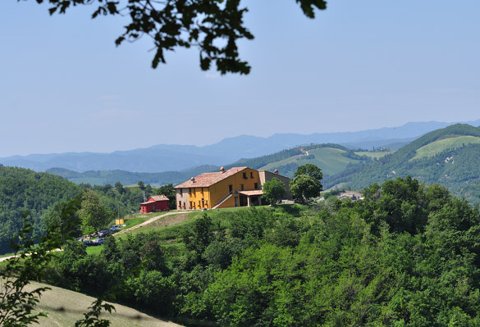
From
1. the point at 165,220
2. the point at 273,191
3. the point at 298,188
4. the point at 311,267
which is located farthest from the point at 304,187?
the point at 311,267

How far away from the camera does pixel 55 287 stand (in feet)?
157

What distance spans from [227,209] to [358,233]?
16.3 m

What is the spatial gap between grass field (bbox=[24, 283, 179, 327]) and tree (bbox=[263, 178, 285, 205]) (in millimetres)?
23738

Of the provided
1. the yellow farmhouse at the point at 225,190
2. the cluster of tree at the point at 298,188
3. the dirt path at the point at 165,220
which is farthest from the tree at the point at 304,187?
the dirt path at the point at 165,220

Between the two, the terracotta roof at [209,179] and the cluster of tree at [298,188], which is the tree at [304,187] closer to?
the cluster of tree at [298,188]

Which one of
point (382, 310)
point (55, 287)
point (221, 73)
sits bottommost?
point (382, 310)

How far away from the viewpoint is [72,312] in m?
42.5

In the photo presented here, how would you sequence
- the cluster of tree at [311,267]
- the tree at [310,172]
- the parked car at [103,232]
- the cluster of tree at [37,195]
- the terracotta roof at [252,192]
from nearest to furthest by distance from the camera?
the cluster of tree at [311,267], the parked car at [103,232], the terracotta roof at [252,192], the tree at [310,172], the cluster of tree at [37,195]

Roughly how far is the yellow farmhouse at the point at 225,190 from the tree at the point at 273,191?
8.93 ft

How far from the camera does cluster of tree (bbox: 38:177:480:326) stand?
1875 inches

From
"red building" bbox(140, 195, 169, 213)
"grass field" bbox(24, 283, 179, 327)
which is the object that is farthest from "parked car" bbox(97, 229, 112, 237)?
"grass field" bbox(24, 283, 179, 327)

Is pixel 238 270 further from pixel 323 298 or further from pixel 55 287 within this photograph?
pixel 55 287

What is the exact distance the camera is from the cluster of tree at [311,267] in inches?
1875

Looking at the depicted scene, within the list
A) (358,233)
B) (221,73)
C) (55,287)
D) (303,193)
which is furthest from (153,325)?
(221,73)
